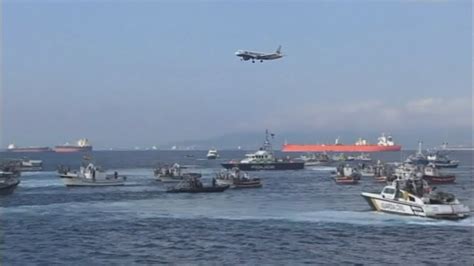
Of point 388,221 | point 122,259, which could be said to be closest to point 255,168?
point 388,221

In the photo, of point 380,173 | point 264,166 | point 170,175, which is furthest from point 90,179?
point 264,166

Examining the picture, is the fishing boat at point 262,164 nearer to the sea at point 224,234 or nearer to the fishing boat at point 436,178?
the fishing boat at point 436,178

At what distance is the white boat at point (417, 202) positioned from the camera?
4841 cm

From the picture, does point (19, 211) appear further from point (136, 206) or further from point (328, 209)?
point (328, 209)

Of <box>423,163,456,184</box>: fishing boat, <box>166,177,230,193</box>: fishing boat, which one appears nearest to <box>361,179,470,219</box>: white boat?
<box>166,177,230,193</box>: fishing boat

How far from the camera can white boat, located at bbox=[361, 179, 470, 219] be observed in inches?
1906

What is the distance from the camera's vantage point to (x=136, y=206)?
207ft

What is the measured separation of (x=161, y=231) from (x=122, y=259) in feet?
32.4

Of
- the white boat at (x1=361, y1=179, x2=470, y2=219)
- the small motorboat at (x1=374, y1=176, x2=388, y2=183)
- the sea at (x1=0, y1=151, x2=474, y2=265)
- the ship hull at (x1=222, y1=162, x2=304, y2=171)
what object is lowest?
the sea at (x1=0, y1=151, x2=474, y2=265)

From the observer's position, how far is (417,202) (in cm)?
4912

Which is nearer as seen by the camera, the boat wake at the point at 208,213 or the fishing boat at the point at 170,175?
the boat wake at the point at 208,213

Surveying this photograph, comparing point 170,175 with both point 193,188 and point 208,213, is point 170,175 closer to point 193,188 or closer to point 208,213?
point 193,188

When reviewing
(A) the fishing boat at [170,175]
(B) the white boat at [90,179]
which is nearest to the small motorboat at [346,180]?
(A) the fishing boat at [170,175]

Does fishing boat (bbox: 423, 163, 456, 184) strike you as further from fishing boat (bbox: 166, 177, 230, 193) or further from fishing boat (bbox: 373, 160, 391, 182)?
fishing boat (bbox: 166, 177, 230, 193)
